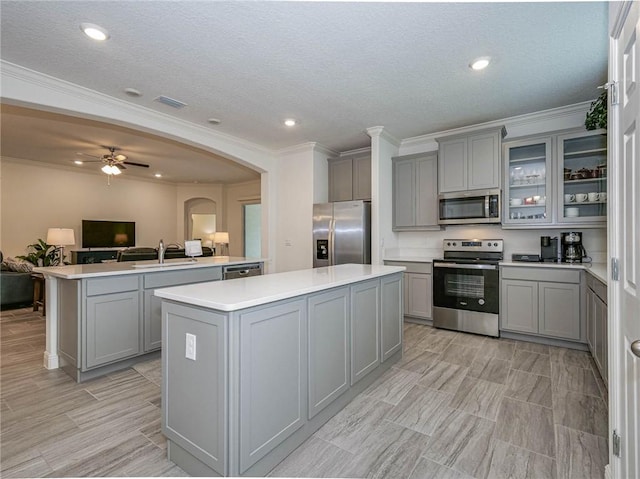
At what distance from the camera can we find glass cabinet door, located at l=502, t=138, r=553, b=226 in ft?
12.2

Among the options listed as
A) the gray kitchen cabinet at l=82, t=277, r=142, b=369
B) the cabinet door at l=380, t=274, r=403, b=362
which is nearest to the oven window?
the cabinet door at l=380, t=274, r=403, b=362

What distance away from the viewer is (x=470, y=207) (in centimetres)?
419

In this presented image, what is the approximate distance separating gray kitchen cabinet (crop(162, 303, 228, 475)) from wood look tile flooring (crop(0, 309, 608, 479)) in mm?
249

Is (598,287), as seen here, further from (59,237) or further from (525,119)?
(59,237)

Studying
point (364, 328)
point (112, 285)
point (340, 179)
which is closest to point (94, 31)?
point (112, 285)

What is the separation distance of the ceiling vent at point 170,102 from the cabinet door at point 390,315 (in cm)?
292

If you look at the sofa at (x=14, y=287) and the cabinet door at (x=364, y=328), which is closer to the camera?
the cabinet door at (x=364, y=328)

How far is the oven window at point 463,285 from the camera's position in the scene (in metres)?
3.91

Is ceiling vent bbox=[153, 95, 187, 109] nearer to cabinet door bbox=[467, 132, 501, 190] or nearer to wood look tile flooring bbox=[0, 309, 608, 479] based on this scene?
wood look tile flooring bbox=[0, 309, 608, 479]

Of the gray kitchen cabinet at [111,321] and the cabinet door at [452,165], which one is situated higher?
the cabinet door at [452,165]

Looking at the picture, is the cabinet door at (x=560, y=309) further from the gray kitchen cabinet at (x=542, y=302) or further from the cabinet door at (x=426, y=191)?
the cabinet door at (x=426, y=191)

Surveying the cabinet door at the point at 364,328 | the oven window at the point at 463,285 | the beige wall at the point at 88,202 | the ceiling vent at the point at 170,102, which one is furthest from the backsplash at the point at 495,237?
the beige wall at the point at 88,202

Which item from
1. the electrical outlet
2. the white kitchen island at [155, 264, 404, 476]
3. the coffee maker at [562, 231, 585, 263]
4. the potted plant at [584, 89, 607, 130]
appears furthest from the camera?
the coffee maker at [562, 231, 585, 263]

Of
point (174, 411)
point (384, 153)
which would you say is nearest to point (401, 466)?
point (174, 411)
